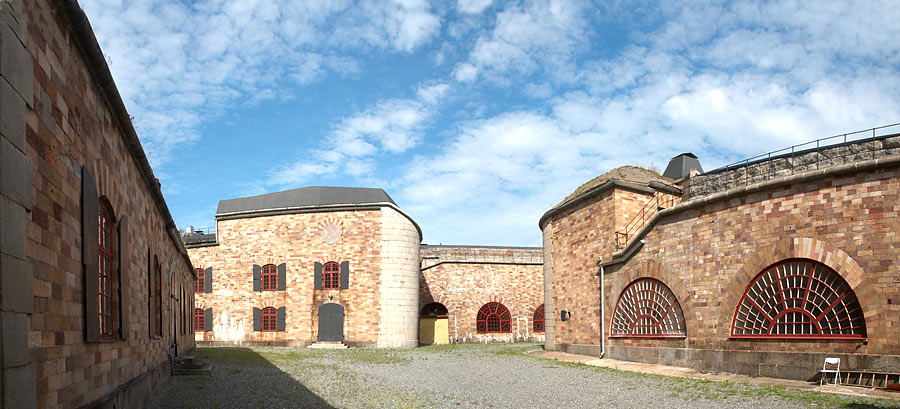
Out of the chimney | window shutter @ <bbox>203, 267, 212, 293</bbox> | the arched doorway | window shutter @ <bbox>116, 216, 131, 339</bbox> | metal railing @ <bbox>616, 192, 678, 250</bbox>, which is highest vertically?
the chimney

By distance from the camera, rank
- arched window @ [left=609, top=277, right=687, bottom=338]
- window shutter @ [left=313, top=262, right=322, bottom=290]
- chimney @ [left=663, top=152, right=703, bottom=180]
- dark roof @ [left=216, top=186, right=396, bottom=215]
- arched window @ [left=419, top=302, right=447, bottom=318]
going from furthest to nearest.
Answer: arched window @ [left=419, top=302, right=447, bottom=318], dark roof @ [left=216, top=186, right=396, bottom=215], window shutter @ [left=313, top=262, right=322, bottom=290], chimney @ [left=663, top=152, right=703, bottom=180], arched window @ [left=609, top=277, right=687, bottom=338]

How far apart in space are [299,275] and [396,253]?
4.69 m

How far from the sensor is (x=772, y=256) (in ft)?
42.3

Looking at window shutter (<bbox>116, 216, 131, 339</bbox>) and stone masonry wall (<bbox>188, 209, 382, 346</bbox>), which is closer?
window shutter (<bbox>116, 216, 131, 339</bbox>)

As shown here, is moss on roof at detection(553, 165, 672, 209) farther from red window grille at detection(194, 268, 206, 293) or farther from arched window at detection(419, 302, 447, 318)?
red window grille at detection(194, 268, 206, 293)

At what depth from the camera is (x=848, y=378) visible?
36.8 feet

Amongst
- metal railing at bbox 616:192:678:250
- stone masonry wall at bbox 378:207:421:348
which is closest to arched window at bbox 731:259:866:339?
metal railing at bbox 616:192:678:250

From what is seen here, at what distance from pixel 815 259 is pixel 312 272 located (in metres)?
21.7

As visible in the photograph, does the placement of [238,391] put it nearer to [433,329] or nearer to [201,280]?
[201,280]

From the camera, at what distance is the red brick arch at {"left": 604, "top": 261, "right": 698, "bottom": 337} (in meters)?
15.1

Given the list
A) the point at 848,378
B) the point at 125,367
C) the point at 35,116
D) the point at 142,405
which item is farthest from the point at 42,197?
the point at 848,378

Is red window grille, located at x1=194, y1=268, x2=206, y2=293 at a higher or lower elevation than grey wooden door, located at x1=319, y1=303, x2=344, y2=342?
higher

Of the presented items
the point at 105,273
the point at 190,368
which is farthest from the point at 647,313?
the point at 105,273

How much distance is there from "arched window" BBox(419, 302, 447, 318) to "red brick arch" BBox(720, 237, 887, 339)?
20.6 m
